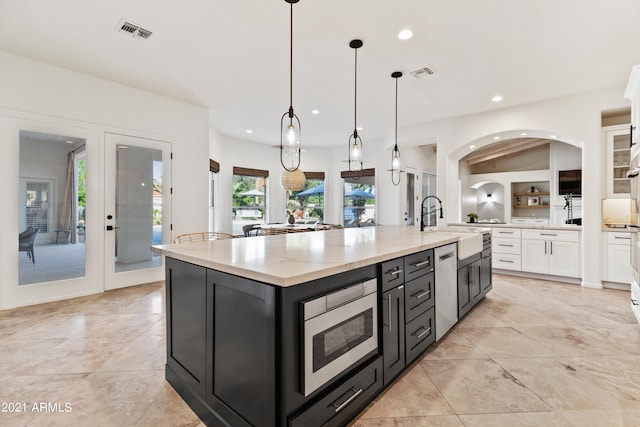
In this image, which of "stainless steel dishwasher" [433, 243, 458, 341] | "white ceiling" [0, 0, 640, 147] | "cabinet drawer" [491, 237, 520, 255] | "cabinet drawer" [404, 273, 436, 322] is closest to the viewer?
"cabinet drawer" [404, 273, 436, 322]

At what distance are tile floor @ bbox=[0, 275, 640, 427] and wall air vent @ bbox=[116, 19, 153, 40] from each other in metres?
2.85

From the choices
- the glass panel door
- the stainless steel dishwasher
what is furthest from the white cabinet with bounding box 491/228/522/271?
the glass panel door

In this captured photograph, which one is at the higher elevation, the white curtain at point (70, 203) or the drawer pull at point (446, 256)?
the white curtain at point (70, 203)

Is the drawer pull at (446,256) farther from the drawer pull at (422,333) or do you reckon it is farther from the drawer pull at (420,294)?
the drawer pull at (422,333)

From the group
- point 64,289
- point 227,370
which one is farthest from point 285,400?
point 64,289

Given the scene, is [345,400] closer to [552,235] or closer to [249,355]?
[249,355]

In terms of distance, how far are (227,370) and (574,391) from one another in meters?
2.14

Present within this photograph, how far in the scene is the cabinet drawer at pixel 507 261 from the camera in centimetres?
507

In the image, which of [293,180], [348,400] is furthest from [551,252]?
[348,400]

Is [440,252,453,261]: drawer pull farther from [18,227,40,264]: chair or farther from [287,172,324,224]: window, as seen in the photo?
[287,172,324,224]: window

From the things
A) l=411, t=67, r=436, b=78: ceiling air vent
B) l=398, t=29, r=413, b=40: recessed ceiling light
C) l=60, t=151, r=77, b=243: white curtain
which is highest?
l=411, t=67, r=436, b=78: ceiling air vent

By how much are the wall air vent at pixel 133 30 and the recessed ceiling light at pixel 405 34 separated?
2.44m

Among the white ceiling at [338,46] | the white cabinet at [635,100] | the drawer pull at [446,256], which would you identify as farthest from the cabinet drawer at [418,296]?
the white cabinet at [635,100]

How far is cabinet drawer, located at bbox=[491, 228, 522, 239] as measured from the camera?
5.07m
